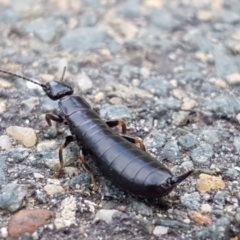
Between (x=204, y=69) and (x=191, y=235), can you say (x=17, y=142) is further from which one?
(x=204, y=69)

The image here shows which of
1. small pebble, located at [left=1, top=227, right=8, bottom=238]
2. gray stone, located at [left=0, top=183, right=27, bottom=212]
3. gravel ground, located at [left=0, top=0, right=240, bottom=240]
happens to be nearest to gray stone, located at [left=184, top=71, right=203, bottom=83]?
gravel ground, located at [left=0, top=0, right=240, bottom=240]

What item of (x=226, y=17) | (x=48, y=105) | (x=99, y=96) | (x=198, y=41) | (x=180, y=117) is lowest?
(x=48, y=105)

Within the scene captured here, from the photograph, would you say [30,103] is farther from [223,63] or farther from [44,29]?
[223,63]

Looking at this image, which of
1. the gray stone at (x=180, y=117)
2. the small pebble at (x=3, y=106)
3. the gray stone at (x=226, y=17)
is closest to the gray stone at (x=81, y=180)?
the gray stone at (x=180, y=117)

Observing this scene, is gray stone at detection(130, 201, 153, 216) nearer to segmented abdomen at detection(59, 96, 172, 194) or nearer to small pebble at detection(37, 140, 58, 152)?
segmented abdomen at detection(59, 96, 172, 194)

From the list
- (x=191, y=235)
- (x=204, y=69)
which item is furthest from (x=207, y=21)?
(x=191, y=235)

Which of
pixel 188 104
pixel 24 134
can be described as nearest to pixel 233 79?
pixel 188 104
